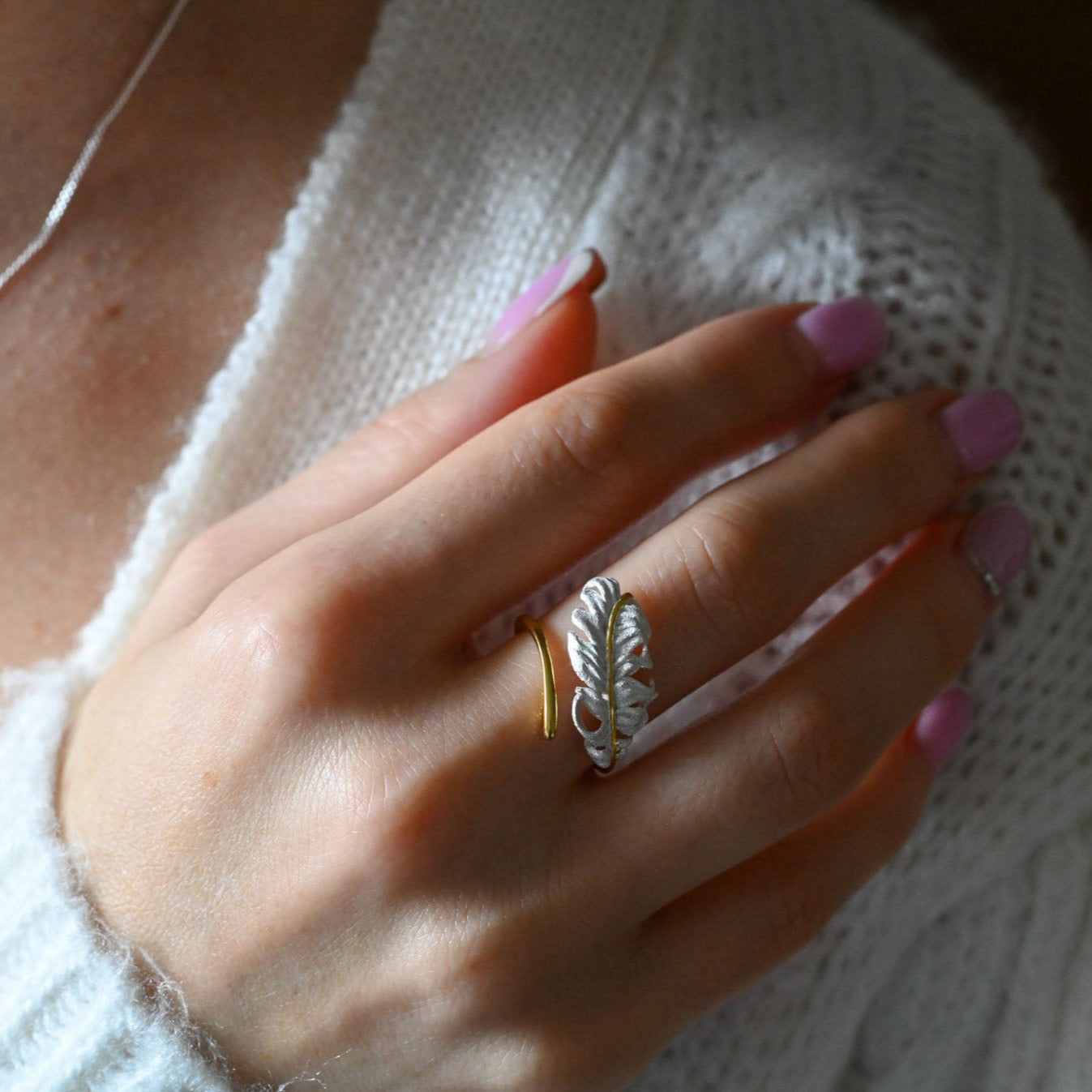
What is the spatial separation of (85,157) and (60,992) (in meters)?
0.65

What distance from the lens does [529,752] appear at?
23.5 inches

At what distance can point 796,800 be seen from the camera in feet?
2.04

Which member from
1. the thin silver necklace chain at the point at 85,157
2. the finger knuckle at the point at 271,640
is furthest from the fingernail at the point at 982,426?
the thin silver necklace chain at the point at 85,157

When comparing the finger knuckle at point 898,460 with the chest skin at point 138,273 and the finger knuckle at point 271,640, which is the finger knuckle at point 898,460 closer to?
the finger knuckle at point 271,640

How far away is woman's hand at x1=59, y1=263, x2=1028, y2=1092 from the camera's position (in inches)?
23.5

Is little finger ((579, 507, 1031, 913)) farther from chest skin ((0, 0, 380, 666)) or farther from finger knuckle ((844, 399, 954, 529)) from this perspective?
chest skin ((0, 0, 380, 666))

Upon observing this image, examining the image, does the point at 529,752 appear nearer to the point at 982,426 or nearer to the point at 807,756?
the point at 807,756

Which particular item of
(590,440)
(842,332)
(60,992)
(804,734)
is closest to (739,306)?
(842,332)

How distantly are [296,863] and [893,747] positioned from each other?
0.39 metres

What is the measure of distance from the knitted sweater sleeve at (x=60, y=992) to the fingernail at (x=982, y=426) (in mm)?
590

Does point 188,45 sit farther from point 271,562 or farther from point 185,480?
point 271,562

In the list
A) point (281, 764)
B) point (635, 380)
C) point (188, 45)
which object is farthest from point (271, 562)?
point (188, 45)

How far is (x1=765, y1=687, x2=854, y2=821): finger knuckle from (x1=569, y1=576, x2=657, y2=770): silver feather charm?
86mm

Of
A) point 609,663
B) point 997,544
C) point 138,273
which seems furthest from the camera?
point 138,273
